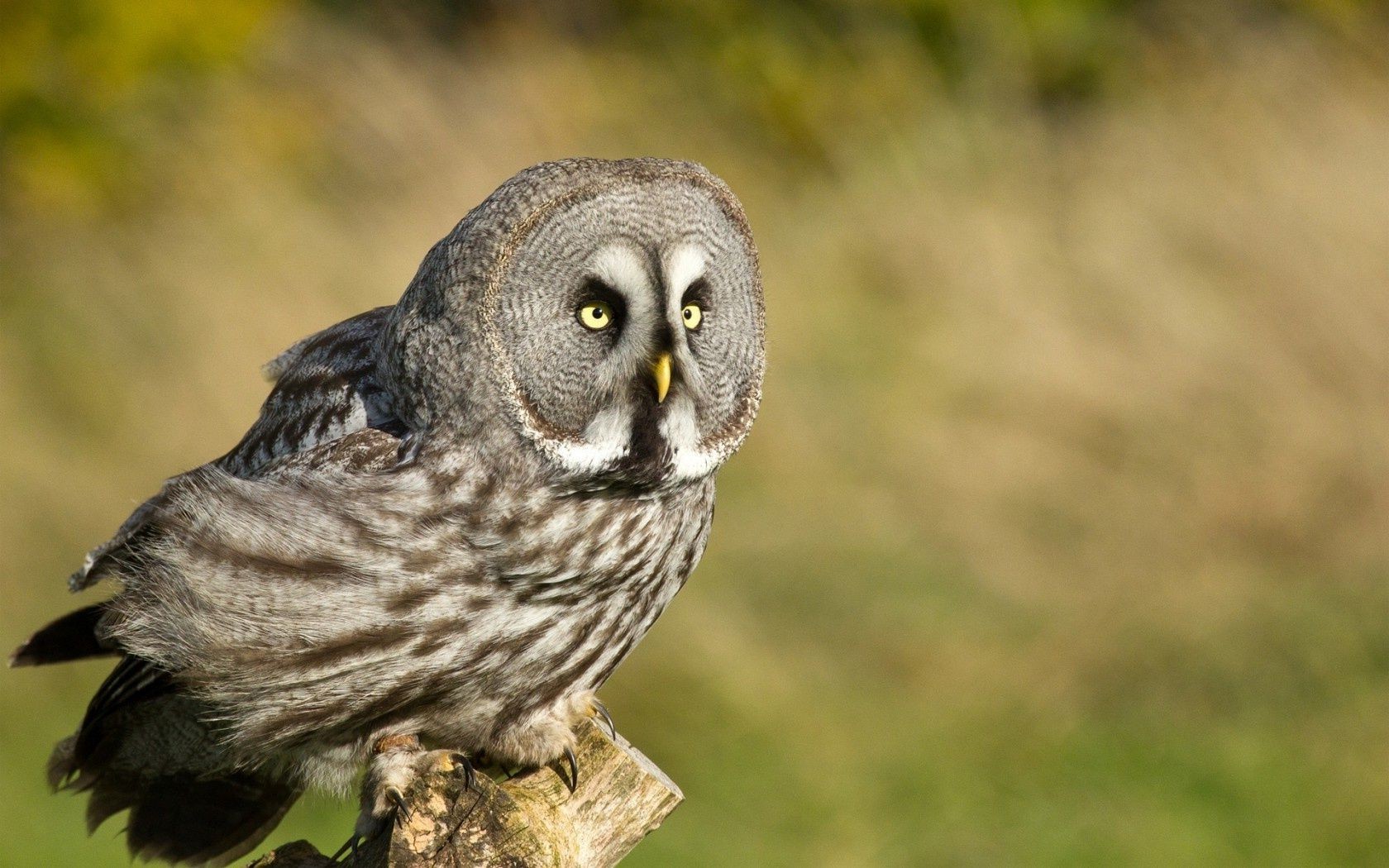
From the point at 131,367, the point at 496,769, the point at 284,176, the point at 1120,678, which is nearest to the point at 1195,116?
the point at 1120,678

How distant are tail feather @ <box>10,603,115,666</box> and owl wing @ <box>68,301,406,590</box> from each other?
5cm

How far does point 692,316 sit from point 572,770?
0.64 m

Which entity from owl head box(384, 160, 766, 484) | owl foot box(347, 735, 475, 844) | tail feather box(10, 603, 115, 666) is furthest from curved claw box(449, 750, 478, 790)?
tail feather box(10, 603, 115, 666)

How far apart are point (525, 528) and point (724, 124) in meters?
6.11

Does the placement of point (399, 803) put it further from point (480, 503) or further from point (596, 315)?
point (596, 315)

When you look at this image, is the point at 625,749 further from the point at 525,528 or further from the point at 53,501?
the point at 53,501

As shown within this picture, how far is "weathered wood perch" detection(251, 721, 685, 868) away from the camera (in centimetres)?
166

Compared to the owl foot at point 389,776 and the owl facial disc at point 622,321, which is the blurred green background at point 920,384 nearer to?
the owl foot at point 389,776

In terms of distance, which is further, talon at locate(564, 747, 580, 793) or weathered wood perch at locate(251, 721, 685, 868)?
talon at locate(564, 747, 580, 793)

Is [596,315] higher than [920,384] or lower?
lower

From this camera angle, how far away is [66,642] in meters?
2.42

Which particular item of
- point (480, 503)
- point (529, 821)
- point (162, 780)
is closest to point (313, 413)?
point (480, 503)

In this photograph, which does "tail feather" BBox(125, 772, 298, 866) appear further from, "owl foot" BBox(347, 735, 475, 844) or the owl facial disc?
the owl facial disc

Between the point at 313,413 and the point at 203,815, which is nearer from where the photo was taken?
the point at 313,413
